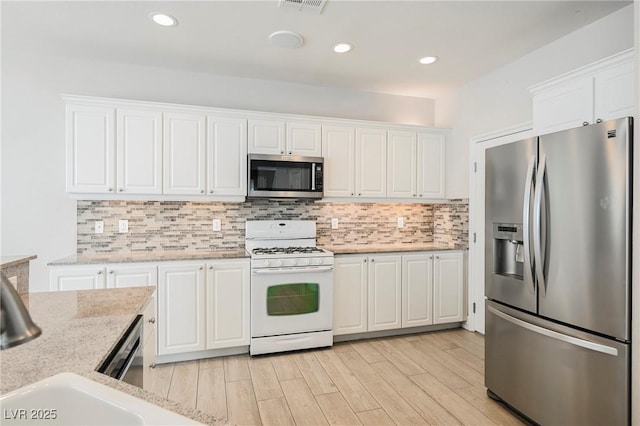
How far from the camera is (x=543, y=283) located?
1.94 metres

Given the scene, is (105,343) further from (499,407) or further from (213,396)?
(499,407)

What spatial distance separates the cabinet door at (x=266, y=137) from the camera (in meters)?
3.32

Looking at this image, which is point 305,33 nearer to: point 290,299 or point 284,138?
point 284,138

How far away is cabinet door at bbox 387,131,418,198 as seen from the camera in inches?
149

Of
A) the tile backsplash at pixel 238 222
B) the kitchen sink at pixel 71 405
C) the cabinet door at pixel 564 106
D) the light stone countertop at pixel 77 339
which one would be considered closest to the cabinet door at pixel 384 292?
the tile backsplash at pixel 238 222

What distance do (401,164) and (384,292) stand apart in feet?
4.67

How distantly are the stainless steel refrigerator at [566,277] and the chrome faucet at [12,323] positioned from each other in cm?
219

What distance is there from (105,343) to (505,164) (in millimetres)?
2362

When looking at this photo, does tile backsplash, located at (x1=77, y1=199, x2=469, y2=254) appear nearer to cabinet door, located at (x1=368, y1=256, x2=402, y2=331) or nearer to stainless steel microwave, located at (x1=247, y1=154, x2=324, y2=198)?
stainless steel microwave, located at (x1=247, y1=154, x2=324, y2=198)

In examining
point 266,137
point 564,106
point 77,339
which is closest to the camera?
point 77,339

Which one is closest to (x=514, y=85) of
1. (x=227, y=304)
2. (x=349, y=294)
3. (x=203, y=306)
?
(x=349, y=294)

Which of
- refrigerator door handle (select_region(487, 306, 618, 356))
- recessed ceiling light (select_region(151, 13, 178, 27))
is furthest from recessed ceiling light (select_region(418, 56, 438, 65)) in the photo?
refrigerator door handle (select_region(487, 306, 618, 356))

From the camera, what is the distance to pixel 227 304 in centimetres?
303

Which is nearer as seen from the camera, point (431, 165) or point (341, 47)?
point (341, 47)
